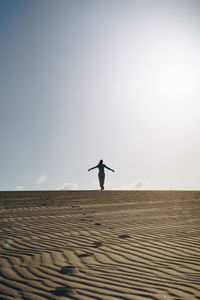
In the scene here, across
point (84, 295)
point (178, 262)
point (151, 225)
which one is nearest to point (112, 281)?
point (84, 295)

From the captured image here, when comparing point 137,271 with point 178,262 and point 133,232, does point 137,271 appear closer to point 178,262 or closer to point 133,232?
point 178,262

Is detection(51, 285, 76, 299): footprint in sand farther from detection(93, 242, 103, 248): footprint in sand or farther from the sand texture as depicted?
detection(93, 242, 103, 248): footprint in sand

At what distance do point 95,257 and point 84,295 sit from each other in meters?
1.34

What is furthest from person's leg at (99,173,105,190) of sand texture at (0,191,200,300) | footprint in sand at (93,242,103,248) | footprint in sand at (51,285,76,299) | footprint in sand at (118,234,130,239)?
footprint in sand at (51,285,76,299)

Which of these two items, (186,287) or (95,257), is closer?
(186,287)

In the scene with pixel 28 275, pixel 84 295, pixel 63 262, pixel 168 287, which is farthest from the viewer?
pixel 63 262

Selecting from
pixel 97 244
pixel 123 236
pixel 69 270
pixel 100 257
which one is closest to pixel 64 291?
pixel 69 270

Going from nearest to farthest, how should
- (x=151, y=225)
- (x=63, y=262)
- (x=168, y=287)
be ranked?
1. (x=168, y=287)
2. (x=63, y=262)
3. (x=151, y=225)

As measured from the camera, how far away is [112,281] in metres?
3.63

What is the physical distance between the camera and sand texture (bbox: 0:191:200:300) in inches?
132

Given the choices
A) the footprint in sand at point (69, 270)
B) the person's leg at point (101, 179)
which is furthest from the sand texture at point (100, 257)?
the person's leg at point (101, 179)

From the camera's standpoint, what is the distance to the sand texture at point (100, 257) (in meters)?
3.36

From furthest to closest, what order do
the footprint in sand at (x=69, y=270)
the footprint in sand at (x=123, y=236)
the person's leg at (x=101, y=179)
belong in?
the person's leg at (x=101, y=179)
the footprint in sand at (x=123, y=236)
the footprint in sand at (x=69, y=270)

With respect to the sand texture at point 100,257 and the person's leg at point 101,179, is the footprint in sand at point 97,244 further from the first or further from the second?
the person's leg at point 101,179
